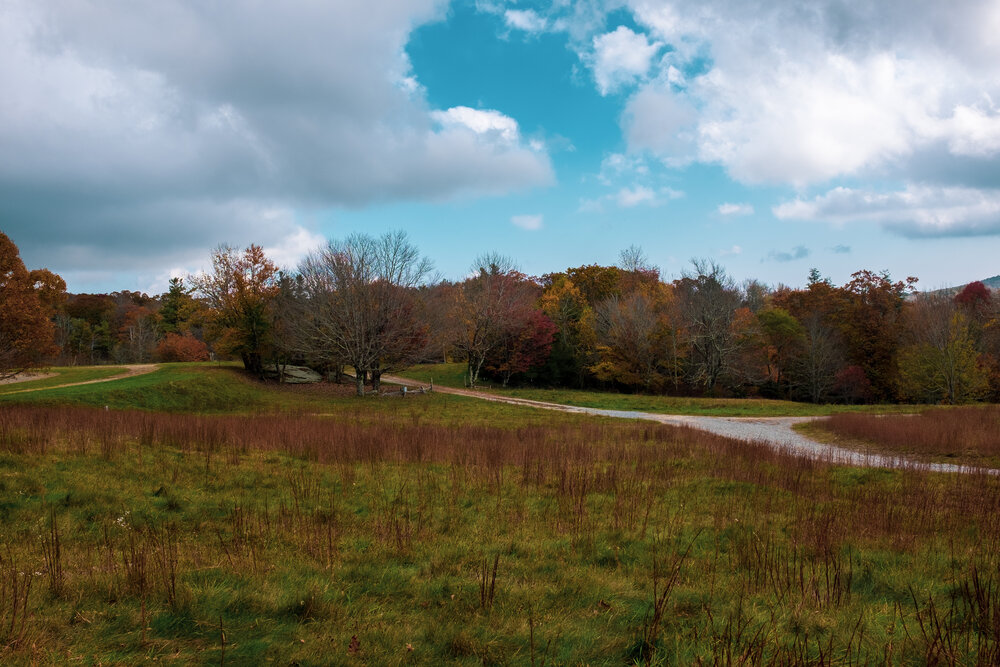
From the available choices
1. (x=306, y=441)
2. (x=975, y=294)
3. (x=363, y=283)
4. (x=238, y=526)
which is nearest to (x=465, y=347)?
(x=363, y=283)

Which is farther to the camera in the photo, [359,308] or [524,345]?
[524,345]

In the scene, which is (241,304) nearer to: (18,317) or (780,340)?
(18,317)

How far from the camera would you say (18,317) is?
23.3m

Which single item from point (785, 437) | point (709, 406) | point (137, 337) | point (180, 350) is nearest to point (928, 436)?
point (785, 437)

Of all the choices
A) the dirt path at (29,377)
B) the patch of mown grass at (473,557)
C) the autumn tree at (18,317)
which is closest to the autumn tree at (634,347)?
the patch of mown grass at (473,557)

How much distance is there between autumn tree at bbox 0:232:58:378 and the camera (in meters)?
23.3

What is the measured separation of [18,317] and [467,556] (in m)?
27.1

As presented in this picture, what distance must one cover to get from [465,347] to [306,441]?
124ft

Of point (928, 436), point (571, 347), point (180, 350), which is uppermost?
point (571, 347)

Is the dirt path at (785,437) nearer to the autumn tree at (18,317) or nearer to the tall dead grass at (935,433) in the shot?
the tall dead grass at (935,433)

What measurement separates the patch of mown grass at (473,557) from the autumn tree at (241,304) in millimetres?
29796

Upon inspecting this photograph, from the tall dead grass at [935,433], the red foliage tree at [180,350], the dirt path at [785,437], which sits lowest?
the dirt path at [785,437]

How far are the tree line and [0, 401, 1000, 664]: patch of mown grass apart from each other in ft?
77.6

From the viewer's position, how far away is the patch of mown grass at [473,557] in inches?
162
